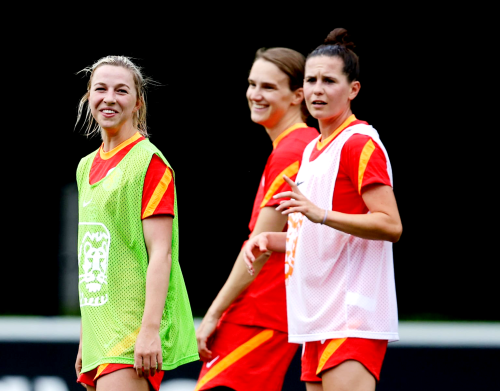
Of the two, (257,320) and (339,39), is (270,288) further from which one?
(339,39)

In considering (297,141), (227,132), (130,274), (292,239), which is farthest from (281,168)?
(227,132)

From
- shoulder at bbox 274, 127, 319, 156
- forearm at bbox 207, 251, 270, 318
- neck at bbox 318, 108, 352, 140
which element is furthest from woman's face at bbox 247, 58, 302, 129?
neck at bbox 318, 108, 352, 140

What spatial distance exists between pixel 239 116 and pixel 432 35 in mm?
1897

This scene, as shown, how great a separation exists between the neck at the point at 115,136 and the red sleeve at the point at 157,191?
0.62 ft

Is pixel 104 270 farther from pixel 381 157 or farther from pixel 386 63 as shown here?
pixel 386 63

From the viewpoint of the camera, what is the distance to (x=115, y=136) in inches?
119

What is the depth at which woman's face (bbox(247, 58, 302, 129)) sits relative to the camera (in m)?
3.93

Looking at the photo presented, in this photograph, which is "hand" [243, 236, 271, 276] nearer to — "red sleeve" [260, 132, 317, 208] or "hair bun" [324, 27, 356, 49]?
"red sleeve" [260, 132, 317, 208]

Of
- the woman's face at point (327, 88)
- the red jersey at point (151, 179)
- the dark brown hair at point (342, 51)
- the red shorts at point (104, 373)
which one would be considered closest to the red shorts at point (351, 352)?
the red shorts at point (104, 373)

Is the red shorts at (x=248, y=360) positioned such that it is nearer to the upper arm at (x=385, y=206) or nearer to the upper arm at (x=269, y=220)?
the upper arm at (x=269, y=220)

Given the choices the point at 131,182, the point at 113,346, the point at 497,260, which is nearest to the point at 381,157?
Result: the point at 131,182

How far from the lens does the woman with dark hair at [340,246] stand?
2811mm

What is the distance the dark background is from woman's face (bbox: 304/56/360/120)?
398 cm

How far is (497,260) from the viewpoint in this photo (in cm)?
773
